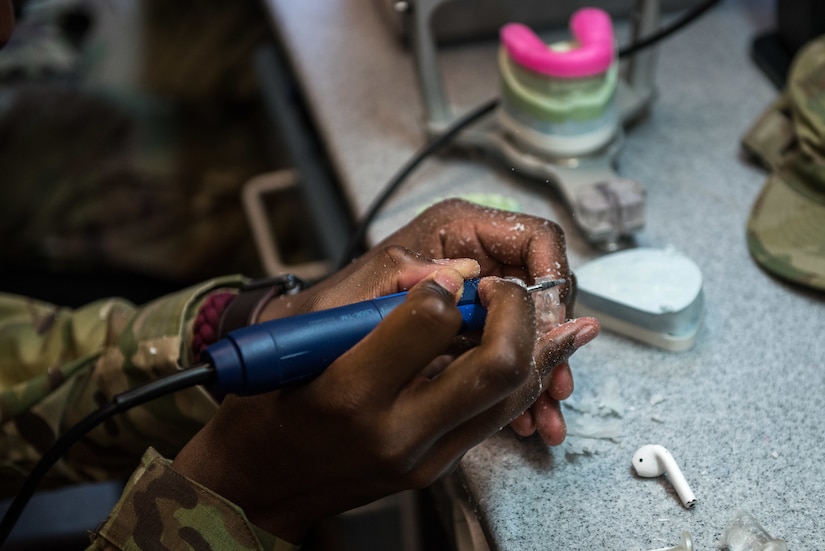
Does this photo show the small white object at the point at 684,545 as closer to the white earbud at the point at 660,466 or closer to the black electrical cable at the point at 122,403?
the white earbud at the point at 660,466

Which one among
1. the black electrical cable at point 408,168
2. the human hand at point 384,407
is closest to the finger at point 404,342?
the human hand at point 384,407

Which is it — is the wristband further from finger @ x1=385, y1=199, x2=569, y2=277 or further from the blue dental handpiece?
the blue dental handpiece

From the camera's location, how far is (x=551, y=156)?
0.79 meters

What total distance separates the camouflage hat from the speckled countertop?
0.06 ft

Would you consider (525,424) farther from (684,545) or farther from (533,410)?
(684,545)

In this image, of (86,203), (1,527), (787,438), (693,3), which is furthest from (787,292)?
(86,203)

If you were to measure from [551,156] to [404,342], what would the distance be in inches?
15.8

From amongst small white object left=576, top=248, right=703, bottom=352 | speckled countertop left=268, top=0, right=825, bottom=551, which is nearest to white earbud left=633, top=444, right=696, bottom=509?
speckled countertop left=268, top=0, right=825, bottom=551

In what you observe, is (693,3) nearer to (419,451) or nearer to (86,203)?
(419,451)

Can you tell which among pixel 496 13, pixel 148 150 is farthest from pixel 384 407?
pixel 148 150

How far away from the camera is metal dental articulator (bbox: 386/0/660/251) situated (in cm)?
73

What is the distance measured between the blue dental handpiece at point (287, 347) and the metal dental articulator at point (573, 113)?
31 centimetres

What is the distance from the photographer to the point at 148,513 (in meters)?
0.54

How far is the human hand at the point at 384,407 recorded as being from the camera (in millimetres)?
448
